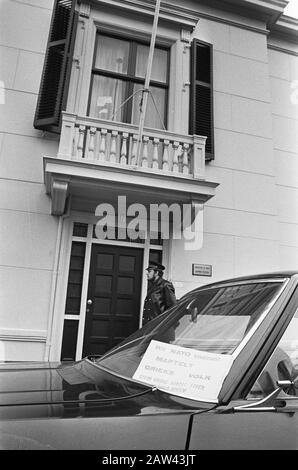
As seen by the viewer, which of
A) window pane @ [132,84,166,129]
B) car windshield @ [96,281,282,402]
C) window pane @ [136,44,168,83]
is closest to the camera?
car windshield @ [96,281,282,402]

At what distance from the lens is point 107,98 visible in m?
6.46

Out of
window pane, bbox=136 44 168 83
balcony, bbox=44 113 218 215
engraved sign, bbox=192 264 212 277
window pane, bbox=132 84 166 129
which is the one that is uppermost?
window pane, bbox=136 44 168 83

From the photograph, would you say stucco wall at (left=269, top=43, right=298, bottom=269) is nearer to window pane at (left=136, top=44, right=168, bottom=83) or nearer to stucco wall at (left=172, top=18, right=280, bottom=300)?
stucco wall at (left=172, top=18, right=280, bottom=300)

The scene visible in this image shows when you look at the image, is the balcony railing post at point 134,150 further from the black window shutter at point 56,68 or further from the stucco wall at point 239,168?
the stucco wall at point 239,168

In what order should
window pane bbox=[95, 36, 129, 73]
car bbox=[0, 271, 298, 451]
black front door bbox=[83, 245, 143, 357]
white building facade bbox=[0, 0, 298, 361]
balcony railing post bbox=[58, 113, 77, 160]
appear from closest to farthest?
car bbox=[0, 271, 298, 451] < balcony railing post bbox=[58, 113, 77, 160] < white building facade bbox=[0, 0, 298, 361] < black front door bbox=[83, 245, 143, 357] < window pane bbox=[95, 36, 129, 73]

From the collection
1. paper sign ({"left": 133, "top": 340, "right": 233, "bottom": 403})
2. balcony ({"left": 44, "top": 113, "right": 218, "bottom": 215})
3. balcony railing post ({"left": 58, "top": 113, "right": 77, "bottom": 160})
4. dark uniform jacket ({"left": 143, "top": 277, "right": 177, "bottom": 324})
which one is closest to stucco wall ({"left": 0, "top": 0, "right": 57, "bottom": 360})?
balcony ({"left": 44, "top": 113, "right": 218, "bottom": 215})

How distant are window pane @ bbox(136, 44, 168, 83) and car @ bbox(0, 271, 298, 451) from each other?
588 cm

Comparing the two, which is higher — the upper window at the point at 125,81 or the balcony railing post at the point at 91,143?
the upper window at the point at 125,81

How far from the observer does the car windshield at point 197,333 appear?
1.45 metres

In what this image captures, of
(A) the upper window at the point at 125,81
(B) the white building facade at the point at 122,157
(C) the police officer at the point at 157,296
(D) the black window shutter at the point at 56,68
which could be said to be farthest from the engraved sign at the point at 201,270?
(D) the black window shutter at the point at 56,68

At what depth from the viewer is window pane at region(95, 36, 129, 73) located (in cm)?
659

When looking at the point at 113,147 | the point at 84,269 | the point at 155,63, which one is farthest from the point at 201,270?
the point at 155,63

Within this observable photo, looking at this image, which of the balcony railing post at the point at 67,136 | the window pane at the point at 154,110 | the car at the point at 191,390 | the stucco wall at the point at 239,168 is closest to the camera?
the car at the point at 191,390

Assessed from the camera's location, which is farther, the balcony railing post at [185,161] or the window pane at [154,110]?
the window pane at [154,110]
